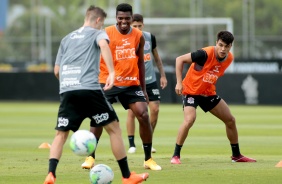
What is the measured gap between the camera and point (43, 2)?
71250 millimetres

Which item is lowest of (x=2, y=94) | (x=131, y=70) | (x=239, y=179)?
(x=2, y=94)

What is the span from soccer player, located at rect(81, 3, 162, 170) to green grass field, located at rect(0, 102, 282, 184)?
22.7 inches

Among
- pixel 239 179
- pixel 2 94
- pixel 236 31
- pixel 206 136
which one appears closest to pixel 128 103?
pixel 239 179

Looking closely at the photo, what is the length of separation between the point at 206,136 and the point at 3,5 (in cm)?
3068

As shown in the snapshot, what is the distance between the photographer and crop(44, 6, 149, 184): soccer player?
11211 millimetres

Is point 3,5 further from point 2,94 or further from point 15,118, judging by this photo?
point 15,118

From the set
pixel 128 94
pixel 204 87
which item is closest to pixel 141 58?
pixel 128 94

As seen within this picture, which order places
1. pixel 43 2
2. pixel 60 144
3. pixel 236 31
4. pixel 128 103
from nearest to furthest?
1. pixel 60 144
2. pixel 128 103
3. pixel 236 31
4. pixel 43 2

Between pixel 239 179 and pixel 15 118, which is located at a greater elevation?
pixel 239 179

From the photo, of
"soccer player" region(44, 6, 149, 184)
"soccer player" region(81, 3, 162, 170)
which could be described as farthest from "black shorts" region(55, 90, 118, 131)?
"soccer player" region(81, 3, 162, 170)

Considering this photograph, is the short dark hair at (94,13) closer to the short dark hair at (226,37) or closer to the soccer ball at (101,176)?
the soccer ball at (101,176)

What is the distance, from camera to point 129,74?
13.8 metres

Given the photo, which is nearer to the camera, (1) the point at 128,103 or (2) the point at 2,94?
(1) the point at 128,103

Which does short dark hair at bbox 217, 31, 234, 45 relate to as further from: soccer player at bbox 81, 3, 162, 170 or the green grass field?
the green grass field
